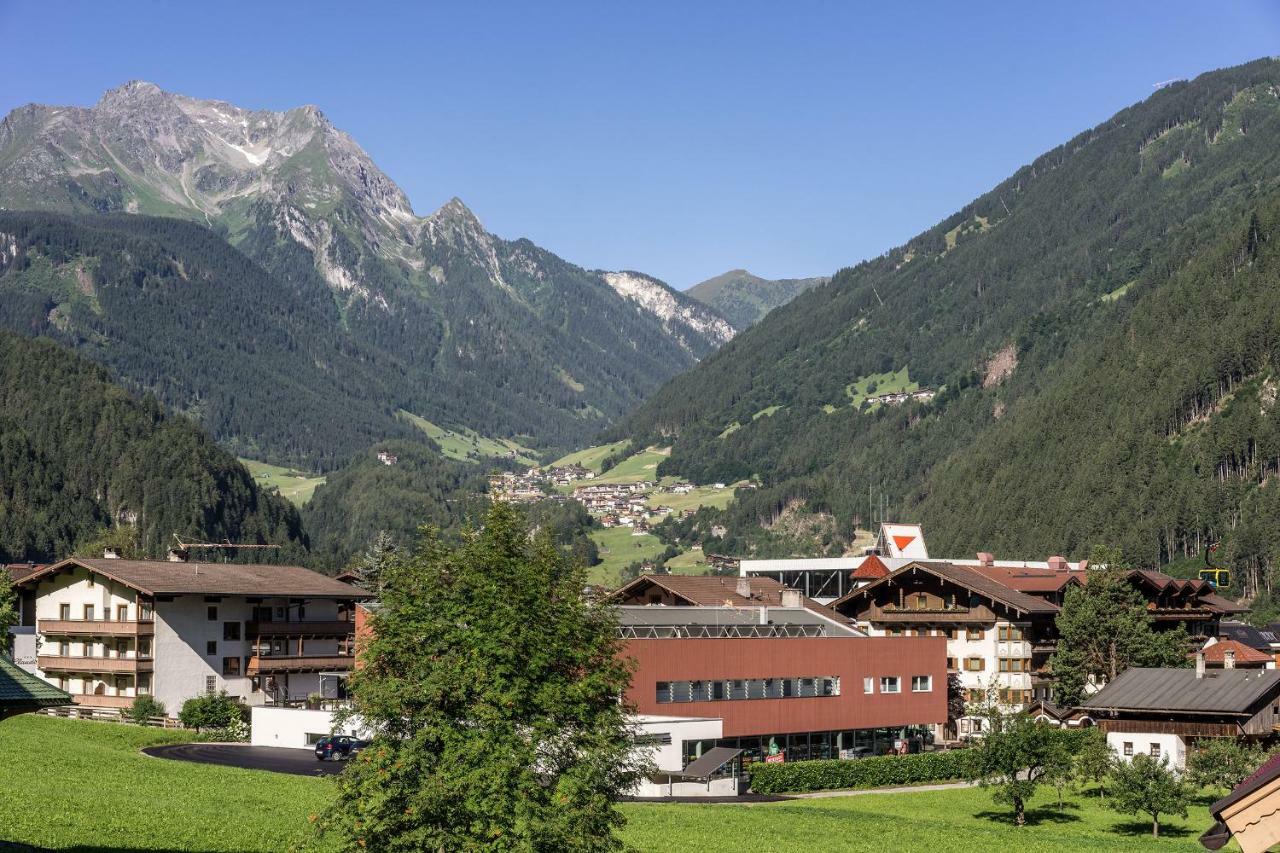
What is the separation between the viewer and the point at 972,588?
114 meters

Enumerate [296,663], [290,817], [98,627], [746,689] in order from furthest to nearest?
[296,663] < [98,627] < [746,689] < [290,817]

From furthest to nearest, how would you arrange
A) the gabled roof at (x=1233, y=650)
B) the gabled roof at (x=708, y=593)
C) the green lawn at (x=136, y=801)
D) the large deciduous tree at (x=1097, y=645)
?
the gabled roof at (x=1233, y=650)
the large deciduous tree at (x=1097, y=645)
the gabled roof at (x=708, y=593)
the green lawn at (x=136, y=801)

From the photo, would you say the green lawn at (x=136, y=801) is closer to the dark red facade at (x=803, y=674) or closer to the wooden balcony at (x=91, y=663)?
the dark red facade at (x=803, y=674)

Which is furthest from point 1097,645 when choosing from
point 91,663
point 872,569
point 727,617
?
point 91,663

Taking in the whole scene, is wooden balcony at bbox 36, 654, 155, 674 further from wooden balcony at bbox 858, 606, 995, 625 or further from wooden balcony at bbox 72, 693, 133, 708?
wooden balcony at bbox 858, 606, 995, 625

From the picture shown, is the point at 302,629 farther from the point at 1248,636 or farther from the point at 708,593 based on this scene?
the point at 1248,636

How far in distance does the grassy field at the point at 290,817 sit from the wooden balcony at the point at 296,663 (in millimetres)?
30624

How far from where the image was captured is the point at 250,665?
367 feet

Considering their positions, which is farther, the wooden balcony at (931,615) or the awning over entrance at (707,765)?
the wooden balcony at (931,615)

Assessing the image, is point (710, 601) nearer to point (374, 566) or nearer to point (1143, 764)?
point (374, 566)

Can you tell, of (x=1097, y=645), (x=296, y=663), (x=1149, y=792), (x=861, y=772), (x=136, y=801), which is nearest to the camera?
(x=136, y=801)

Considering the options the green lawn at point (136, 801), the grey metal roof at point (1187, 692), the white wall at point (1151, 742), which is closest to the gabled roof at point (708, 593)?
the grey metal roof at point (1187, 692)

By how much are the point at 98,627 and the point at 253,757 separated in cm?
3081

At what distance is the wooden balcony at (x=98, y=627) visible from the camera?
346 ft
